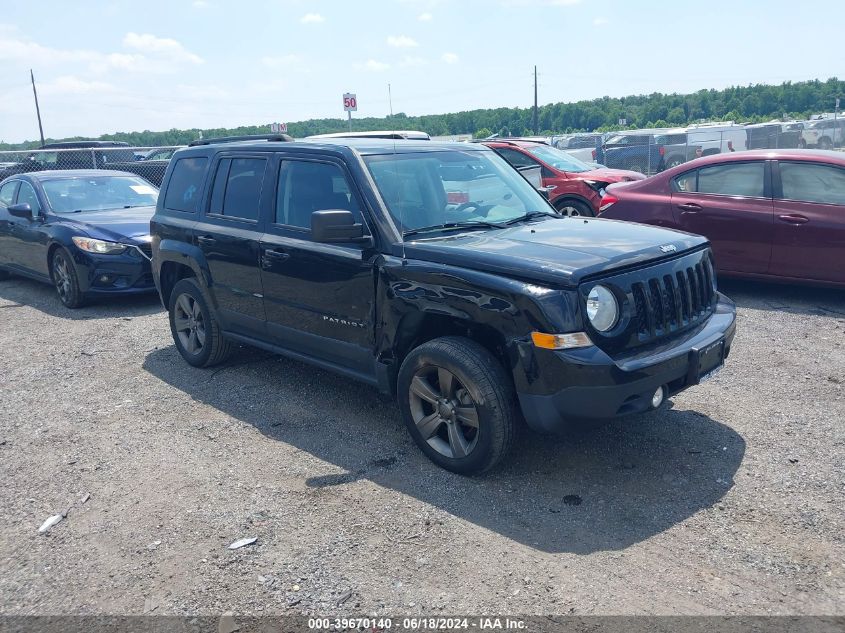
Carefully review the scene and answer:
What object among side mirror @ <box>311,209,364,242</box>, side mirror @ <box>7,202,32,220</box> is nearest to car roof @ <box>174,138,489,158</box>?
side mirror @ <box>311,209,364,242</box>

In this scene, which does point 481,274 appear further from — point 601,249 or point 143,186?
point 143,186

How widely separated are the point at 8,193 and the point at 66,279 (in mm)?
2472

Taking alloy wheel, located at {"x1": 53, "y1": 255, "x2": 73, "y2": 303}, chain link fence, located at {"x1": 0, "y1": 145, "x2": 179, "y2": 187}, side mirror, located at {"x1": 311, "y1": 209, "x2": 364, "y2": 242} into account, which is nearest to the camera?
side mirror, located at {"x1": 311, "y1": 209, "x2": 364, "y2": 242}

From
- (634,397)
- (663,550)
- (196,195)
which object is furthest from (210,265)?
(663,550)

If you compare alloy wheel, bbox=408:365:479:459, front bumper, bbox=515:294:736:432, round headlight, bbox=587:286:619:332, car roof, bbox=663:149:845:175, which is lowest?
alloy wheel, bbox=408:365:479:459

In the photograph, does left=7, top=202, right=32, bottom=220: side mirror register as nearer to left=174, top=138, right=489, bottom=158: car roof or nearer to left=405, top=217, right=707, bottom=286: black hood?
left=174, top=138, right=489, bottom=158: car roof

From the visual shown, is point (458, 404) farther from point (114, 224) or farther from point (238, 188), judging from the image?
point (114, 224)

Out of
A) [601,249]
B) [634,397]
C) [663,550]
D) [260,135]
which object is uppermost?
[260,135]

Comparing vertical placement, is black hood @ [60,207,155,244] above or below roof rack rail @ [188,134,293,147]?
below

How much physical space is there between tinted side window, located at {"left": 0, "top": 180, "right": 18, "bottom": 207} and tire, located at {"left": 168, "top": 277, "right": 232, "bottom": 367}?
552cm

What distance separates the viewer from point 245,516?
416cm

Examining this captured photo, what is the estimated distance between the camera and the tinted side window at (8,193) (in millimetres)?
10836

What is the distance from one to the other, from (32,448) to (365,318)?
249cm

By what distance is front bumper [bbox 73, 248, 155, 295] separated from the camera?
29.9ft
